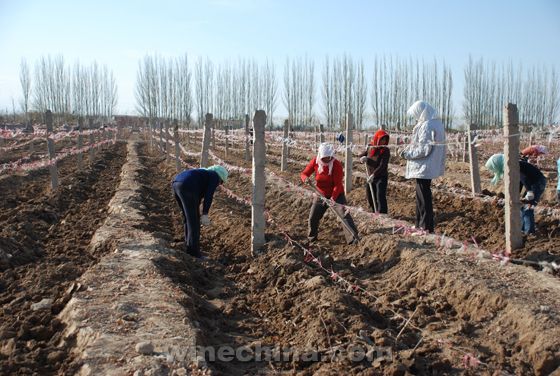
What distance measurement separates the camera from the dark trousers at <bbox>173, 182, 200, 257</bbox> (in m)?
6.50

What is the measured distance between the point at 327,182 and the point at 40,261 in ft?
12.3

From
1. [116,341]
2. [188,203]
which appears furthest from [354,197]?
[116,341]

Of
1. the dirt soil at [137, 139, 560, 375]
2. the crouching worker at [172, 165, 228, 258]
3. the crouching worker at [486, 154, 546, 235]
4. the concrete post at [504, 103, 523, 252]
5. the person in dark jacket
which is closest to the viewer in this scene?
the dirt soil at [137, 139, 560, 375]

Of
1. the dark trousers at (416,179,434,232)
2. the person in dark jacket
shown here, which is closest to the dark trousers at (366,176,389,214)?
the person in dark jacket

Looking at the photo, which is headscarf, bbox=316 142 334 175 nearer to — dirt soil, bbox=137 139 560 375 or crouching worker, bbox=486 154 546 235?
dirt soil, bbox=137 139 560 375

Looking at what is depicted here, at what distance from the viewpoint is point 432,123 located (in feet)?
21.5

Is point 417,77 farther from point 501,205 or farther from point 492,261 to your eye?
point 492,261

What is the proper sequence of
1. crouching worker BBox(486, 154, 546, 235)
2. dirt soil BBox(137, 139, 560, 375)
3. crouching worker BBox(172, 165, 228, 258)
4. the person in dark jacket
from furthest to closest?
the person in dark jacket → crouching worker BBox(172, 165, 228, 258) → crouching worker BBox(486, 154, 546, 235) → dirt soil BBox(137, 139, 560, 375)

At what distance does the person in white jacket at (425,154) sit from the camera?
645cm

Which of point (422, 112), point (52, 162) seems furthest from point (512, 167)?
point (52, 162)

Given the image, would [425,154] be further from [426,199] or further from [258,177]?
[258,177]

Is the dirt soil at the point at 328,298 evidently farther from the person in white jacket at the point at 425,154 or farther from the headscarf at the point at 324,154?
the headscarf at the point at 324,154

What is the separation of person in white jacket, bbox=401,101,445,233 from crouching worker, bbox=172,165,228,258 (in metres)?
2.47

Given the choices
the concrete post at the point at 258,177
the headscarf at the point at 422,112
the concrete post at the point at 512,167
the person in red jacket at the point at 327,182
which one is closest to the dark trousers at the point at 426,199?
the headscarf at the point at 422,112
